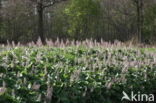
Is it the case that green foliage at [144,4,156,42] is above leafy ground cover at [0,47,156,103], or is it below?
below

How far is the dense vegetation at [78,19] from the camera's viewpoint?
94.1ft

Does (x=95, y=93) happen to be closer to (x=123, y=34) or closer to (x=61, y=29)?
(x=61, y=29)

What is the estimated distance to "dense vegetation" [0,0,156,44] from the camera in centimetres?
2869

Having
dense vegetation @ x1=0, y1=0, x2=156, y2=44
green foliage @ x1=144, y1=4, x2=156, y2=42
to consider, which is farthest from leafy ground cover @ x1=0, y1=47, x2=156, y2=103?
green foliage @ x1=144, y1=4, x2=156, y2=42

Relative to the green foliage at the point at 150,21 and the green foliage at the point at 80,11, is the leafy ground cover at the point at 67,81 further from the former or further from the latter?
the green foliage at the point at 150,21

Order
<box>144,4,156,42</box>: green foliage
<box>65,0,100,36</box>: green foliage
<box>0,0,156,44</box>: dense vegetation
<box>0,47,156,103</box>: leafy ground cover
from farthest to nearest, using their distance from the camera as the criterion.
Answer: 1. <box>144,4,156,42</box>: green foliage
2. <box>0,0,156,44</box>: dense vegetation
3. <box>65,0,100,36</box>: green foliage
4. <box>0,47,156,103</box>: leafy ground cover

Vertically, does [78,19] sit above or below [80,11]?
below

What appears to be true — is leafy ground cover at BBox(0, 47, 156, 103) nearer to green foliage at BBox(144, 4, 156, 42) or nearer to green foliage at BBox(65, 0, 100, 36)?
green foliage at BBox(65, 0, 100, 36)

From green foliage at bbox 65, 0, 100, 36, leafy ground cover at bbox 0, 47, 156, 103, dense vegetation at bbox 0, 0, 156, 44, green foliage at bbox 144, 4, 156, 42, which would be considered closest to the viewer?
leafy ground cover at bbox 0, 47, 156, 103

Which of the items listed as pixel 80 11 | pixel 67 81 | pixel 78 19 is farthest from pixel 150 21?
pixel 67 81

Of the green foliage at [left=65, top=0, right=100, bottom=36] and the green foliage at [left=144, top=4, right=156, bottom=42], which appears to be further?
the green foliage at [left=144, top=4, right=156, bottom=42]

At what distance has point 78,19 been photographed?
30.2 meters

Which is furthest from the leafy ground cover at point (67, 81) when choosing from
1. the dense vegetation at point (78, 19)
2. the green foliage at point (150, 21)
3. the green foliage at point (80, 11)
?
the green foliage at point (150, 21)

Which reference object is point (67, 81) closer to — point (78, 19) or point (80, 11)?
point (80, 11)
